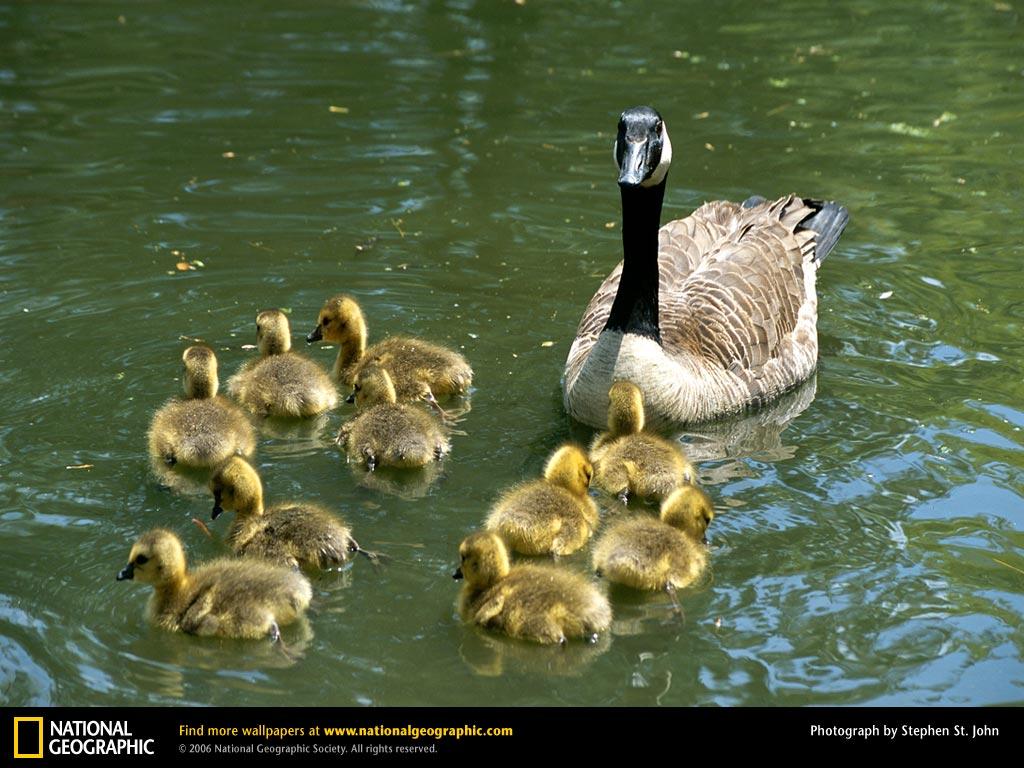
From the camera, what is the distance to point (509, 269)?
11555 mm

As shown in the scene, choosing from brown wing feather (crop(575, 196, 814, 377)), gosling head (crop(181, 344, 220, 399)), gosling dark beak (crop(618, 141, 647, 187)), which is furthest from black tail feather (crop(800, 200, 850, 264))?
gosling head (crop(181, 344, 220, 399))

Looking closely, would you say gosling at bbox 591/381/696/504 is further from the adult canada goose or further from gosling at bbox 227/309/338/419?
gosling at bbox 227/309/338/419

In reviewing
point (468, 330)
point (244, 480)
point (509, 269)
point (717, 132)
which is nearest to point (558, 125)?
point (717, 132)

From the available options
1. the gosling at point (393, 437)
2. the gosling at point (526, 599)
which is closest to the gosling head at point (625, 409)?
the gosling at point (393, 437)

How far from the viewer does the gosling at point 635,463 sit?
7953mm

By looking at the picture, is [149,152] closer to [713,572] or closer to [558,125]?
[558,125]

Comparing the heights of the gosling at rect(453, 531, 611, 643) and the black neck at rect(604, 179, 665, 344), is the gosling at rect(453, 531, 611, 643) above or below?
below

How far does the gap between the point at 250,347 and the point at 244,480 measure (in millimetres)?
3027

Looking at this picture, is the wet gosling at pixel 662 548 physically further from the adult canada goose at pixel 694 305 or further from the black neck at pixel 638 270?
the black neck at pixel 638 270

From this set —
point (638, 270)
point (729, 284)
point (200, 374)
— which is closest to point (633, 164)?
point (638, 270)

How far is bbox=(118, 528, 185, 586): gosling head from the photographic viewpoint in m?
6.59

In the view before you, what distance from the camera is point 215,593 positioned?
259 inches

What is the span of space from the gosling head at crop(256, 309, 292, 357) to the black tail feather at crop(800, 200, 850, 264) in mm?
4251

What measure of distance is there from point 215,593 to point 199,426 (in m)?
1.92
